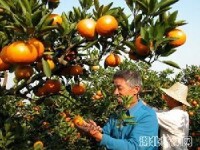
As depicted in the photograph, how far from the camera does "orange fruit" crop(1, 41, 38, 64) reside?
5.98 ft

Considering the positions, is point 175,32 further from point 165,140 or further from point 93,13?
point 165,140

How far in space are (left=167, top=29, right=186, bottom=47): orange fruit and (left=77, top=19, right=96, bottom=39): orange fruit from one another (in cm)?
45

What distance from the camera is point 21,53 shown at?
5.97 ft

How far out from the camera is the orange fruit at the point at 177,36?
2018 millimetres

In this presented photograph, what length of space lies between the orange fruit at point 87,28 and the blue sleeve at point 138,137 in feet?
2.36

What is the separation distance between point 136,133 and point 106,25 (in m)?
0.84

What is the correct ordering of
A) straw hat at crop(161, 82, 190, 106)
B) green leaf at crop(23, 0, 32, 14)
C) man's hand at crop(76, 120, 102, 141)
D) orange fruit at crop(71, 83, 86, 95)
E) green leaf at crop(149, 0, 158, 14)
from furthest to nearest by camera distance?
straw hat at crop(161, 82, 190, 106)
orange fruit at crop(71, 83, 86, 95)
man's hand at crop(76, 120, 102, 141)
green leaf at crop(149, 0, 158, 14)
green leaf at crop(23, 0, 32, 14)

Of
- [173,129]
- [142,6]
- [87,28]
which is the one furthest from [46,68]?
[173,129]

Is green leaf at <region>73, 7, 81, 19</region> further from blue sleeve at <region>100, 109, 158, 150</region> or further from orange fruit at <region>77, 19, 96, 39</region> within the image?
blue sleeve at <region>100, 109, 158, 150</region>

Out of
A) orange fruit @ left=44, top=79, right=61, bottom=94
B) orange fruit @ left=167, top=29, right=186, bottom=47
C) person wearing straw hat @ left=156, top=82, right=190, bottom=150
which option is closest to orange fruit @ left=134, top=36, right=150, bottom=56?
orange fruit @ left=167, top=29, right=186, bottom=47

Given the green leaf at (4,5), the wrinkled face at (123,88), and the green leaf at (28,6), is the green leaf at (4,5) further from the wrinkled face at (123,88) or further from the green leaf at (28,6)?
the wrinkled face at (123,88)

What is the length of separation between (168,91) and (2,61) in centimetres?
236

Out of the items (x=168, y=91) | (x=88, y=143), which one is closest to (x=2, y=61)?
(x=168, y=91)

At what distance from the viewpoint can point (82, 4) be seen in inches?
91.0
